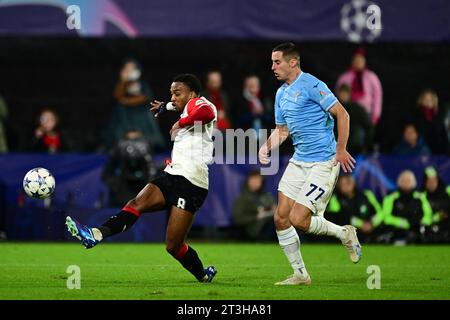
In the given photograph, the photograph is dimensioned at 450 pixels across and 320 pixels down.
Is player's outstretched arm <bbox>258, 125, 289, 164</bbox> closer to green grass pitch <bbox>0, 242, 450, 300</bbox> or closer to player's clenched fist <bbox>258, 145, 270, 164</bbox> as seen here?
player's clenched fist <bbox>258, 145, 270, 164</bbox>

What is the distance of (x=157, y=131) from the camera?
706 inches

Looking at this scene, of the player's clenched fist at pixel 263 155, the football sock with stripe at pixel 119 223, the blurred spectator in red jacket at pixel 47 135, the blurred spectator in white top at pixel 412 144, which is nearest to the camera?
the football sock with stripe at pixel 119 223

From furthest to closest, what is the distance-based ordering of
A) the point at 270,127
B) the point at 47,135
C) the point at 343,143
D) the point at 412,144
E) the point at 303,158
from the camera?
the point at 412,144 → the point at 47,135 → the point at 270,127 → the point at 303,158 → the point at 343,143

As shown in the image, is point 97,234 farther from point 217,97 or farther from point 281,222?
point 217,97

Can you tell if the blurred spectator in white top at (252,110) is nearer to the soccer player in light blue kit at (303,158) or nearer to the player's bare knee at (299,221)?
the soccer player in light blue kit at (303,158)

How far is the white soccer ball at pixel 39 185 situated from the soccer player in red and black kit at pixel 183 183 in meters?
1.26

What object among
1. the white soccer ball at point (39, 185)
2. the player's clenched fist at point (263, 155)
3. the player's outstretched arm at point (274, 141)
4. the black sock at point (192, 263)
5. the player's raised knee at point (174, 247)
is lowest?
the black sock at point (192, 263)

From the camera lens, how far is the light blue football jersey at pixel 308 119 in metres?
9.69

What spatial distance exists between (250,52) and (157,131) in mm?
2382

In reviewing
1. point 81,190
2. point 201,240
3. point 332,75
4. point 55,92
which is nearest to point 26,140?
point 55,92

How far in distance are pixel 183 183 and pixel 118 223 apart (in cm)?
74

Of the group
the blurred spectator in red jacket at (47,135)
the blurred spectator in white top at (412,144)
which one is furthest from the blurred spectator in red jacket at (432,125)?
the blurred spectator in red jacket at (47,135)

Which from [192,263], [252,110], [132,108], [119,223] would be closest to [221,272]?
[192,263]

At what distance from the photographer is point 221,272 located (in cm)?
1115
